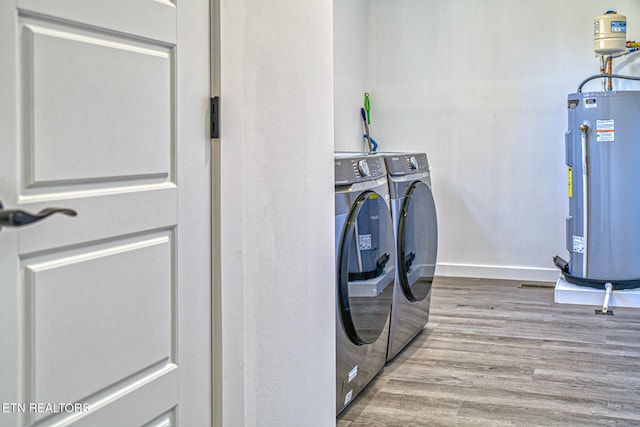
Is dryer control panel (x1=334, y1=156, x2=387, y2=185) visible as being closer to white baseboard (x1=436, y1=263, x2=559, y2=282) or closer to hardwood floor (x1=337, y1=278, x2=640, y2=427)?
hardwood floor (x1=337, y1=278, x2=640, y2=427)

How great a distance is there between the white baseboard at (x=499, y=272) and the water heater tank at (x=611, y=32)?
169 centimetres

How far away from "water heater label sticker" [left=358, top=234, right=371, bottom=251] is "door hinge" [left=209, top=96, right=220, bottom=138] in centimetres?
120

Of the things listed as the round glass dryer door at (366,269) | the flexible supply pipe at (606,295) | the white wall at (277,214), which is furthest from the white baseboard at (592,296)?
the white wall at (277,214)

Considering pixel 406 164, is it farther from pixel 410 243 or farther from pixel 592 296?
pixel 592 296

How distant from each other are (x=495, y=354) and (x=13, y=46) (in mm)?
2910

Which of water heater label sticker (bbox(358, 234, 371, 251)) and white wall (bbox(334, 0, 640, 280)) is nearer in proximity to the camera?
water heater label sticker (bbox(358, 234, 371, 251))

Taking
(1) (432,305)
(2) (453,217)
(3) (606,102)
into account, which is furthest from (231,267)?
(2) (453,217)

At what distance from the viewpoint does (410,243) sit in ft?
11.0

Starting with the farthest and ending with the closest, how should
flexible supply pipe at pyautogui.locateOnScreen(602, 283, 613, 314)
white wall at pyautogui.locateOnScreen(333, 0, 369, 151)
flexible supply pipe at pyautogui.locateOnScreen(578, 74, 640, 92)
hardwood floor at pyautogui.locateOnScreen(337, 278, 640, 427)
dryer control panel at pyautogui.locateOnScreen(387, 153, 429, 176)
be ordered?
white wall at pyautogui.locateOnScreen(333, 0, 369, 151) < flexible supply pipe at pyautogui.locateOnScreen(578, 74, 640, 92) < flexible supply pipe at pyautogui.locateOnScreen(602, 283, 613, 314) < dryer control panel at pyautogui.locateOnScreen(387, 153, 429, 176) < hardwood floor at pyautogui.locateOnScreen(337, 278, 640, 427)

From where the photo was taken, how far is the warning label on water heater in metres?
4.41

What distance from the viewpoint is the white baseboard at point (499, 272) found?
5176 mm

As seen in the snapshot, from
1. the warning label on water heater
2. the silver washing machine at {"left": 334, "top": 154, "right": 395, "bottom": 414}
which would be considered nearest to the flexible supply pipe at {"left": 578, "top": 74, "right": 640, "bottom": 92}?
the warning label on water heater

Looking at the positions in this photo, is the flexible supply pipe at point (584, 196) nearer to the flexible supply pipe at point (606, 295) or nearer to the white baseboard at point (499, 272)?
the flexible supply pipe at point (606, 295)

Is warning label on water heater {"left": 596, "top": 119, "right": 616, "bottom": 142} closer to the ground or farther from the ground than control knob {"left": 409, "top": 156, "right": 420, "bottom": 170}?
farther from the ground
